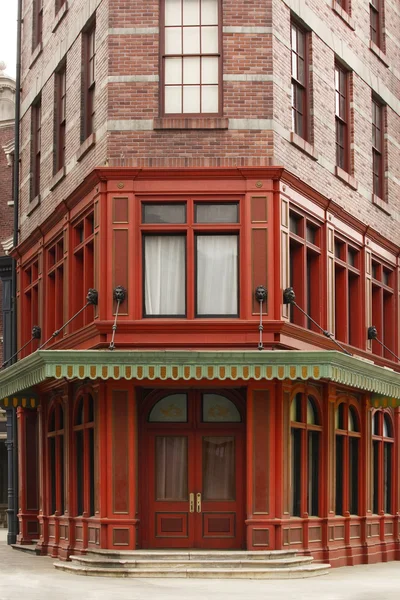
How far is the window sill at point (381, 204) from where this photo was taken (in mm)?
30031

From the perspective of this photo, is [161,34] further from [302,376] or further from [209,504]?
[209,504]

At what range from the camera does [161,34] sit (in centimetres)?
2486

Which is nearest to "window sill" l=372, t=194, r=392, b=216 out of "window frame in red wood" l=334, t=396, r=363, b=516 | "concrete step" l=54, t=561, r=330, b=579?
"window frame in red wood" l=334, t=396, r=363, b=516

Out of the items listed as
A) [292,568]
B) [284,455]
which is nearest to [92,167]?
[284,455]

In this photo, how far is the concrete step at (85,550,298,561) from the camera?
22.4m

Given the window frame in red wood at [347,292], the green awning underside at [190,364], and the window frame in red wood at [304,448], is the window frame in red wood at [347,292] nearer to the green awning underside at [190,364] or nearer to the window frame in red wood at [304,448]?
the window frame in red wood at [304,448]

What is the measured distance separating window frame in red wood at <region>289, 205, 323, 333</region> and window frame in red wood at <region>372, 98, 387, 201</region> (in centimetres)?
→ 480

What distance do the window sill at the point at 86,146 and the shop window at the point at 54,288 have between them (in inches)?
90.8

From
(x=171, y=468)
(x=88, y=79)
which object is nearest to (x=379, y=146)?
(x=88, y=79)

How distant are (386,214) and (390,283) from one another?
181cm

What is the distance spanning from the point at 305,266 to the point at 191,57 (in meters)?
4.62

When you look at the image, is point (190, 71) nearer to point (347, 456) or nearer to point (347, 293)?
point (347, 293)

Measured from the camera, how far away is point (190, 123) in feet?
79.9

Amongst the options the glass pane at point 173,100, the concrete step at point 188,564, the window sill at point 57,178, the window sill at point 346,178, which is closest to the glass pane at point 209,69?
the glass pane at point 173,100
